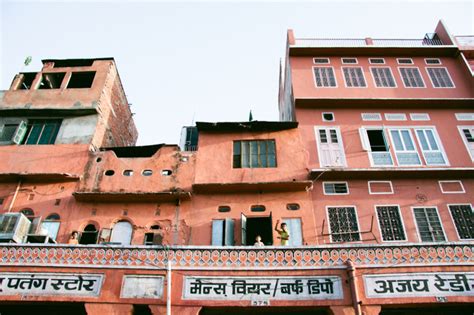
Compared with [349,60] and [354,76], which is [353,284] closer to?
[354,76]

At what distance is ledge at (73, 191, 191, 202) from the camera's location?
47.4 ft

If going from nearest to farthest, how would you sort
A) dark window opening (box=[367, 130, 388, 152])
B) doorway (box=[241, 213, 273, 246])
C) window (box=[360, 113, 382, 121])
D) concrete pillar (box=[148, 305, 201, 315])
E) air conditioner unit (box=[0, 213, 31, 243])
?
concrete pillar (box=[148, 305, 201, 315]) → air conditioner unit (box=[0, 213, 31, 243]) → doorway (box=[241, 213, 273, 246]) → dark window opening (box=[367, 130, 388, 152]) → window (box=[360, 113, 382, 121])

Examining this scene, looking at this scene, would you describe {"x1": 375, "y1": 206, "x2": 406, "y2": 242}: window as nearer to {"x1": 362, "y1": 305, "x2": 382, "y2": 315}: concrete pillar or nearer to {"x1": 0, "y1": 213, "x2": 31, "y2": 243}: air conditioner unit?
{"x1": 362, "y1": 305, "x2": 382, "y2": 315}: concrete pillar

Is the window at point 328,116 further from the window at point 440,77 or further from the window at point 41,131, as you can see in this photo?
the window at point 41,131

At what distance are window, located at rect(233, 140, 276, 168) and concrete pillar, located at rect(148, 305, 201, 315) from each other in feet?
21.4

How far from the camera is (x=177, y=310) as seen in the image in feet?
34.0

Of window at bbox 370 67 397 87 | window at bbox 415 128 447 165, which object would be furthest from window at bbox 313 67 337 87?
window at bbox 415 128 447 165

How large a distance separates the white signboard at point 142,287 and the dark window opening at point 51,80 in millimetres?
11910

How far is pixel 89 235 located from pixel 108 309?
175 inches

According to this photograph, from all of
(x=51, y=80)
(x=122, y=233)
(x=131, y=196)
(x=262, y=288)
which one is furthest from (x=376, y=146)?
(x=51, y=80)

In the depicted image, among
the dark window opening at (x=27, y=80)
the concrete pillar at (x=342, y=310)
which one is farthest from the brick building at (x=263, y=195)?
the dark window opening at (x=27, y=80)

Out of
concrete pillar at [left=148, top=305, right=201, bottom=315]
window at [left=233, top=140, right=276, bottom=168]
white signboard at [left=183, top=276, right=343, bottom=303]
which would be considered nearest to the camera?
concrete pillar at [left=148, top=305, right=201, bottom=315]

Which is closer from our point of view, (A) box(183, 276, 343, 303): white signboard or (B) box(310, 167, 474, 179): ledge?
(A) box(183, 276, 343, 303): white signboard

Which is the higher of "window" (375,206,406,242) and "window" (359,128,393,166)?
"window" (359,128,393,166)
